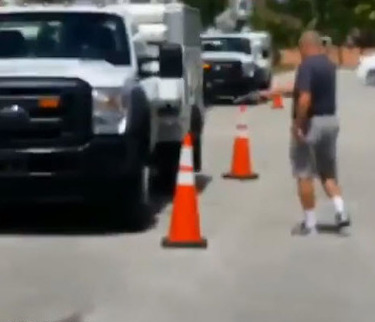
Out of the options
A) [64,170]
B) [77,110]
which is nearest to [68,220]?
[64,170]

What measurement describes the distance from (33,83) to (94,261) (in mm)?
2069

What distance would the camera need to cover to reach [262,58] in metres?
43.9

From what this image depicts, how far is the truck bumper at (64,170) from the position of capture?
13875mm

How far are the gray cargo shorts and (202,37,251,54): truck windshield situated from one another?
25686 mm

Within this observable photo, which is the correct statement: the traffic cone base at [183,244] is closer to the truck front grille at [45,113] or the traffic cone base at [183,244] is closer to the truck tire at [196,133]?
the truck front grille at [45,113]

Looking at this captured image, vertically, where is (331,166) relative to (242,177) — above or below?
above

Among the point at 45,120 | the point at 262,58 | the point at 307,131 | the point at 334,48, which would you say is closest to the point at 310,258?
the point at 307,131

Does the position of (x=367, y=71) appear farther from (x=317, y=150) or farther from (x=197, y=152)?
(x=317, y=150)

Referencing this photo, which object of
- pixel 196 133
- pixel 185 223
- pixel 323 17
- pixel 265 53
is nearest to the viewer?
pixel 185 223

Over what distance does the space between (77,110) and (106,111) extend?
10.7 inches

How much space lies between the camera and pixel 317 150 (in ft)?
47.1

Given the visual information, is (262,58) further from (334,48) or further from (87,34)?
(334,48)

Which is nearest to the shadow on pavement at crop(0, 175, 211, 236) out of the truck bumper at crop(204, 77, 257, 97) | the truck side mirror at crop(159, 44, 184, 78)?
the truck side mirror at crop(159, 44, 184, 78)

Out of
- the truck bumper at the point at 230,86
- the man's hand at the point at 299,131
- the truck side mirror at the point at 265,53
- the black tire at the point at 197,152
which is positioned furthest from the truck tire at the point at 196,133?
the truck side mirror at the point at 265,53
